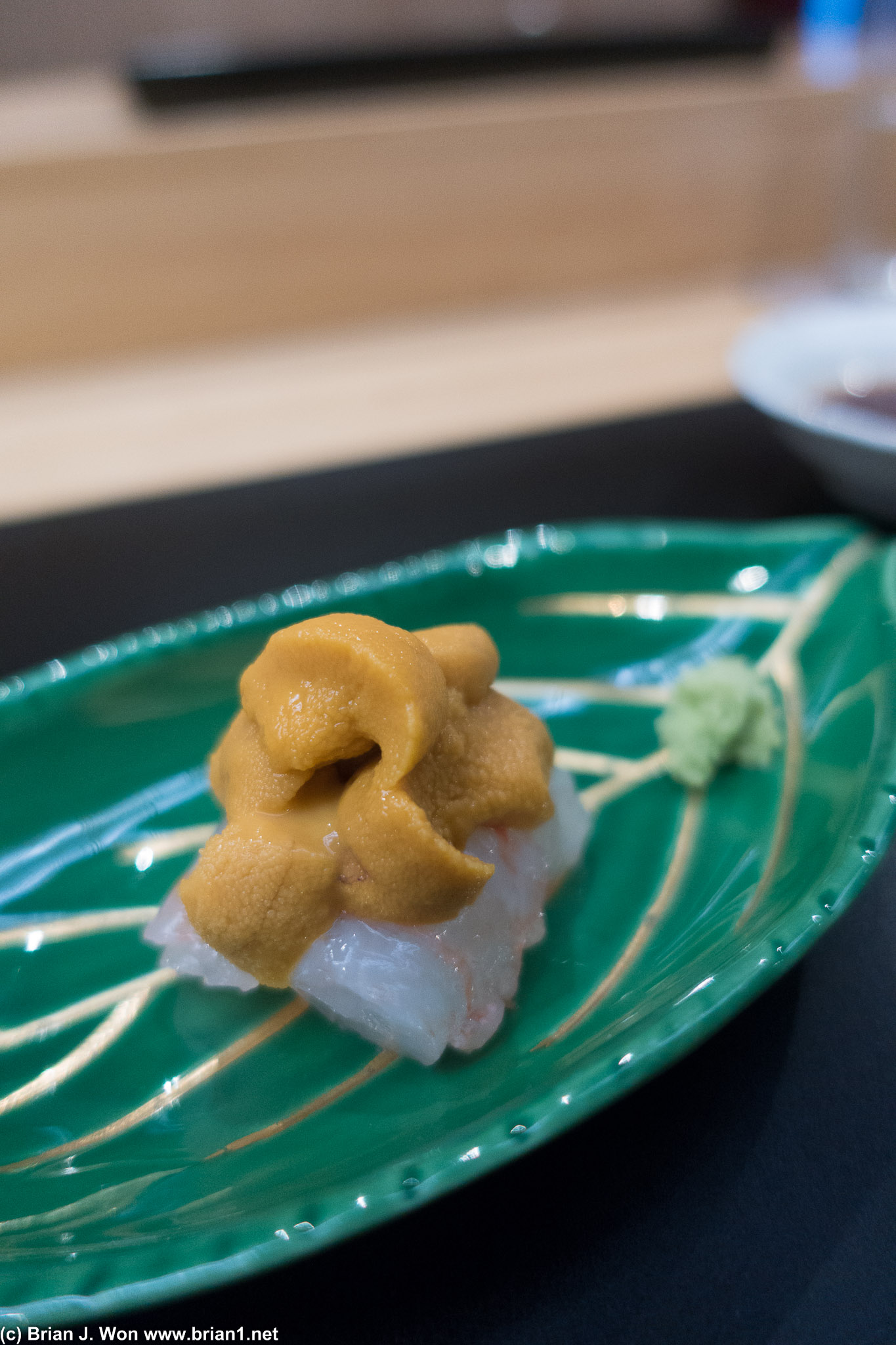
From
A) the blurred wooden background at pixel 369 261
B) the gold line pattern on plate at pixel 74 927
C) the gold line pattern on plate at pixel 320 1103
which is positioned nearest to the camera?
the gold line pattern on plate at pixel 320 1103

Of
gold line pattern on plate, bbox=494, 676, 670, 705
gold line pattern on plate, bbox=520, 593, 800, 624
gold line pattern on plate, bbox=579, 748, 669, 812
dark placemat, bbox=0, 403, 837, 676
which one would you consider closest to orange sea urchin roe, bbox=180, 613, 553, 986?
gold line pattern on plate, bbox=579, 748, 669, 812

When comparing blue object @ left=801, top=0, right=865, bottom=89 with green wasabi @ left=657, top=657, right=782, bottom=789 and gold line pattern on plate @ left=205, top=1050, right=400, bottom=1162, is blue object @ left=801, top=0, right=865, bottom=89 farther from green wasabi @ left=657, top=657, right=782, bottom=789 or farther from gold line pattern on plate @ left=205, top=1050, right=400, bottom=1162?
gold line pattern on plate @ left=205, top=1050, right=400, bottom=1162

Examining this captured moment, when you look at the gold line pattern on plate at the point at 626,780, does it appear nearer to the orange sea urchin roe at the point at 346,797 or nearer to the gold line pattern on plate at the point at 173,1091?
the orange sea urchin roe at the point at 346,797

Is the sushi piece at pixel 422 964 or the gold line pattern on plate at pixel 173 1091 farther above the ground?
the sushi piece at pixel 422 964

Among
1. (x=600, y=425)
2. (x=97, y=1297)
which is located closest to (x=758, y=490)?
(x=600, y=425)

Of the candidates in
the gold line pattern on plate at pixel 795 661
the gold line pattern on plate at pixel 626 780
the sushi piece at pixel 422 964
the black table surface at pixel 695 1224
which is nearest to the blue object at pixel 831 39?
the gold line pattern on plate at pixel 795 661

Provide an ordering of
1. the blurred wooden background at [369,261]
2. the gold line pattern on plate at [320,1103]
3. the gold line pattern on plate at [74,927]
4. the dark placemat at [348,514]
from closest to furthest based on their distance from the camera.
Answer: the gold line pattern on plate at [320,1103], the gold line pattern on plate at [74,927], the dark placemat at [348,514], the blurred wooden background at [369,261]

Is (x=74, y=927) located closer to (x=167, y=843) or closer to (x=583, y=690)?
(x=167, y=843)

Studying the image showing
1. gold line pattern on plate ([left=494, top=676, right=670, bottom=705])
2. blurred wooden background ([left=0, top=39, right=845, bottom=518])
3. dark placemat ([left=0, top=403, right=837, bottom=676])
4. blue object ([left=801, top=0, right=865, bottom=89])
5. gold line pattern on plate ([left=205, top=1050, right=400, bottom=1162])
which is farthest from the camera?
blue object ([left=801, top=0, right=865, bottom=89])
